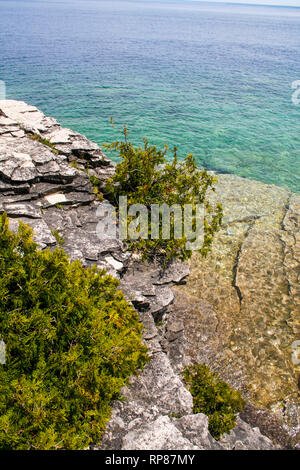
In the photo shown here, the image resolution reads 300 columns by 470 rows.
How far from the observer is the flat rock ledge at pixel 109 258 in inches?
171

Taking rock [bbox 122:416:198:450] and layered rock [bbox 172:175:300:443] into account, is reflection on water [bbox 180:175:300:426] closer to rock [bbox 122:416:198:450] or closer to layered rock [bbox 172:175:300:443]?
layered rock [bbox 172:175:300:443]

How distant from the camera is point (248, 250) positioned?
10.9 m

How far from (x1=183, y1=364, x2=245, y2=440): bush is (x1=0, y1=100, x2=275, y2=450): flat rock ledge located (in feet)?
0.79

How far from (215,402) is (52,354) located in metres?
3.07

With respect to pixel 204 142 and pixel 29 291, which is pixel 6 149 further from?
pixel 204 142

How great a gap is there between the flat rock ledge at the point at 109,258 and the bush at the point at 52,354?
567mm

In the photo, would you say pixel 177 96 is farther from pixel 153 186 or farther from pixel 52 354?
pixel 52 354

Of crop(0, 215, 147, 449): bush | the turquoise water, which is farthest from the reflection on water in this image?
the turquoise water

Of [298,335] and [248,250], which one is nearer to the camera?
[298,335]

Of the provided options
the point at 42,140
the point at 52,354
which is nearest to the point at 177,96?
the point at 42,140

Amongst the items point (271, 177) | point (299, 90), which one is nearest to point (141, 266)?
point (271, 177)

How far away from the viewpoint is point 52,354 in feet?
13.2

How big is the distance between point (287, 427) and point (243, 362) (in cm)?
152

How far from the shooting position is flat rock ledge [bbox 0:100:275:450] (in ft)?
14.2
